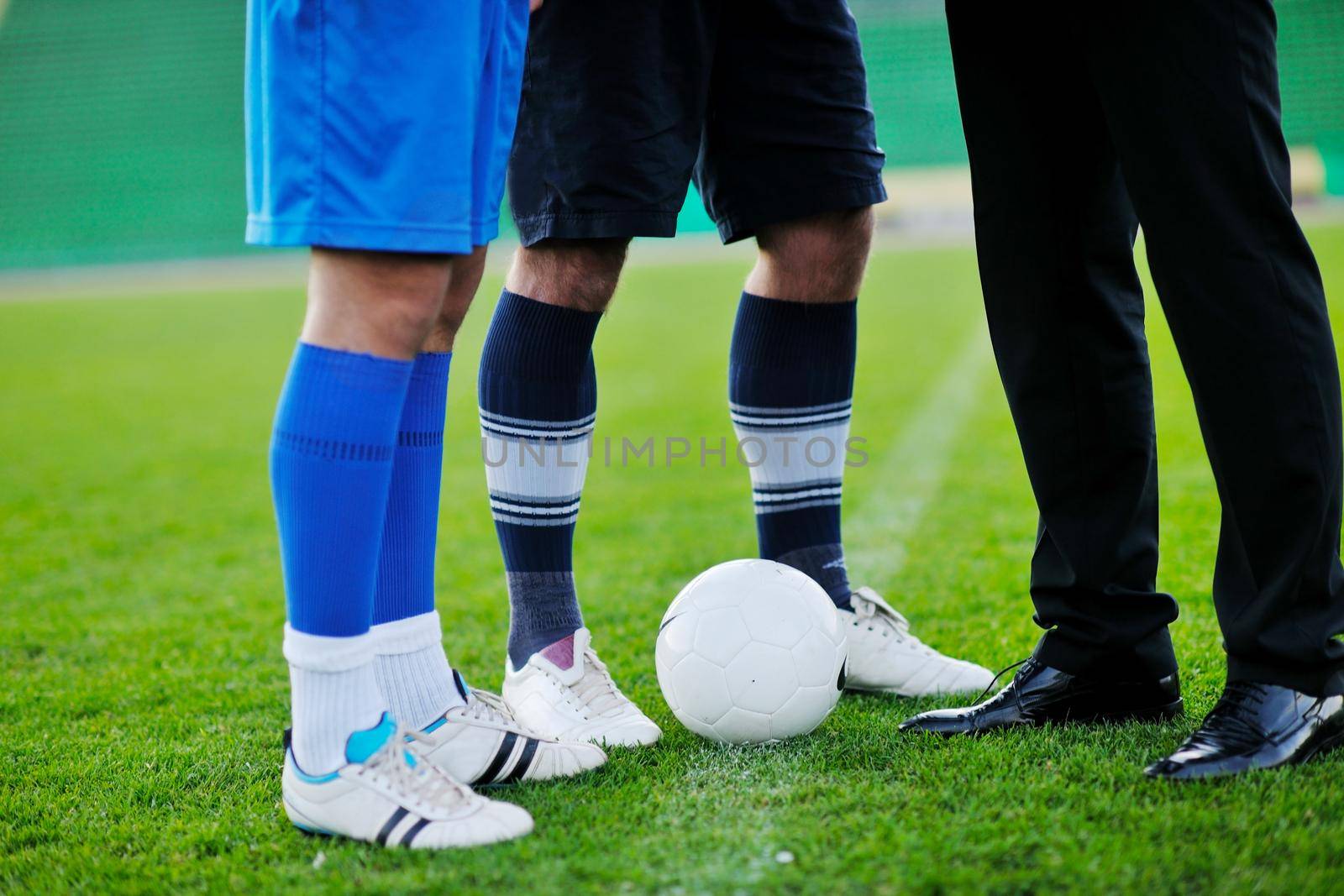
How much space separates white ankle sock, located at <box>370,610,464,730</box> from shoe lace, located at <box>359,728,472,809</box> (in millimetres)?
157

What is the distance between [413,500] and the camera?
1721 millimetres

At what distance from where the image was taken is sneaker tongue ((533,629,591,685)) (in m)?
1.86

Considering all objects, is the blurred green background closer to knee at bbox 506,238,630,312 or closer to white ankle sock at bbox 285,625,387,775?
knee at bbox 506,238,630,312

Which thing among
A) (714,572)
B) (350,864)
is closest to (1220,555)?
(714,572)

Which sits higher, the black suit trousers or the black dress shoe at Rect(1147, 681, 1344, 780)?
the black suit trousers

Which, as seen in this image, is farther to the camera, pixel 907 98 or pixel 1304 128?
pixel 907 98

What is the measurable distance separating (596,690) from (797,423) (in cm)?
61

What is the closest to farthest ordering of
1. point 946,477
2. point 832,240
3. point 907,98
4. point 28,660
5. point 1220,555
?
point 1220,555
point 832,240
point 28,660
point 946,477
point 907,98

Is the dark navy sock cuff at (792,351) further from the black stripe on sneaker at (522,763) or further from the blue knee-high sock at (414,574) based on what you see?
the black stripe on sneaker at (522,763)

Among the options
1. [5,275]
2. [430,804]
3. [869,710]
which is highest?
[430,804]

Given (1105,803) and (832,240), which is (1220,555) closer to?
(1105,803)

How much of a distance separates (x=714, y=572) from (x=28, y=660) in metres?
1.62

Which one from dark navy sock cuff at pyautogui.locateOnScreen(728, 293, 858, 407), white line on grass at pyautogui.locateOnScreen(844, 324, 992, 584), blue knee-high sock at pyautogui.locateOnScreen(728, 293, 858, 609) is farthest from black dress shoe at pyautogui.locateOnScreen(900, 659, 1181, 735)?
white line on grass at pyautogui.locateOnScreen(844, 324, 992, 584)

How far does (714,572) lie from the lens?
1891 mm
